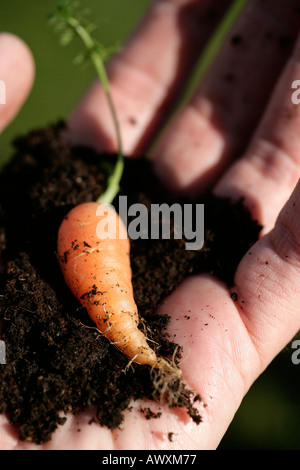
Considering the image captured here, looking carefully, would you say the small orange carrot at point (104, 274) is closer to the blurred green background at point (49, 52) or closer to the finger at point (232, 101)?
the finger at point (232, 101)

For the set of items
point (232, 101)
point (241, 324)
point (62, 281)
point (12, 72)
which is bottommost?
point (241, 324)

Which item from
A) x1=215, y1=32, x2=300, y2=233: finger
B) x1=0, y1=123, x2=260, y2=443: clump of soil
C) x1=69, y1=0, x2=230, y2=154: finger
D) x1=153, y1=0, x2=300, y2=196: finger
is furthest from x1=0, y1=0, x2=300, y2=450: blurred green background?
x1=215, y1=32, x2=300, y2=233: finger

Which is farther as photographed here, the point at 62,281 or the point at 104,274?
the point at 62,281

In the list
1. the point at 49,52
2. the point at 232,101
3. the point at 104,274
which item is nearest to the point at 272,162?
the point at 232,101

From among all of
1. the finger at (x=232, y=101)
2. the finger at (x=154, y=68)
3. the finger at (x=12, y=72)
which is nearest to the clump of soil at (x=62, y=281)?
the finger at (x=12, y=72)

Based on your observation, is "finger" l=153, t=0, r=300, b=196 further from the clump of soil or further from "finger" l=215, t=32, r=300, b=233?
the clump of soil

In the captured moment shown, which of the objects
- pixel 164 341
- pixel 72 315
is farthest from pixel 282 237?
pixel 72 315

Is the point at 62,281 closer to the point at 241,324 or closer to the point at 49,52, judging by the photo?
the point at 241,324
